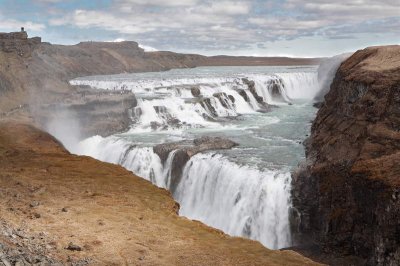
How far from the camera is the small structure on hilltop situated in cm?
5850

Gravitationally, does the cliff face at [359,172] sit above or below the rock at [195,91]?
below

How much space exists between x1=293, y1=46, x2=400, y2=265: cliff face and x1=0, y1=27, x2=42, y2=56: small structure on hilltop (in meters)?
43.1

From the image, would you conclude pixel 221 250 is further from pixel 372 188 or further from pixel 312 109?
pixel 312 109

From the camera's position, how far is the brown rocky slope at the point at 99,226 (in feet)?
43.5

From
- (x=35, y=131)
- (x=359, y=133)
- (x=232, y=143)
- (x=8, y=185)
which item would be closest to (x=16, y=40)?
(x=35, y=131)

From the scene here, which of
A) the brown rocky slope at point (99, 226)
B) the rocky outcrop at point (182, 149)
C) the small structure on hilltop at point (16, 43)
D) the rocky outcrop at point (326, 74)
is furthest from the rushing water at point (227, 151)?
the small structure on hilltop at point (16, 43)

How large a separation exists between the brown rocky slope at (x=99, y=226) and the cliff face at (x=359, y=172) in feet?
15.0

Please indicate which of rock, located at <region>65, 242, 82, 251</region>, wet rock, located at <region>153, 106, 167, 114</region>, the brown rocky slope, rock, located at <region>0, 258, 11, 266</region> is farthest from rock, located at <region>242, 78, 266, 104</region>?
rock, located at <region>0, 258, 11, 266</region>

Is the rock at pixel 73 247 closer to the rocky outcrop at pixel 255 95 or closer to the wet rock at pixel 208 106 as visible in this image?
the wet rock at pixel 208 106

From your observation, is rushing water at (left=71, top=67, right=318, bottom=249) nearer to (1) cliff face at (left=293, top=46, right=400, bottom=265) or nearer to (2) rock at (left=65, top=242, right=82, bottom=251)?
(1) cliff face at (left=293, top=46, right=400, bottom=265)

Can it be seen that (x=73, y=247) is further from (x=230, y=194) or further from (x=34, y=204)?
(x=230, y=194)

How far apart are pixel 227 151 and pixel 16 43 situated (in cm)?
3992

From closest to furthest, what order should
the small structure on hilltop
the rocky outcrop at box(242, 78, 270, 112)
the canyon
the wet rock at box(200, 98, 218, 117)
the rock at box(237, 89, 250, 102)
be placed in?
the canyon
the wet rock at box(200, 98, 218, 117)
the rocky outcrop at box(242, 78, 270, 112)
the rock at box(237, 89, 250, 102)
the small structure on hilltop

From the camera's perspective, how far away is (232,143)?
3219 centimetres
